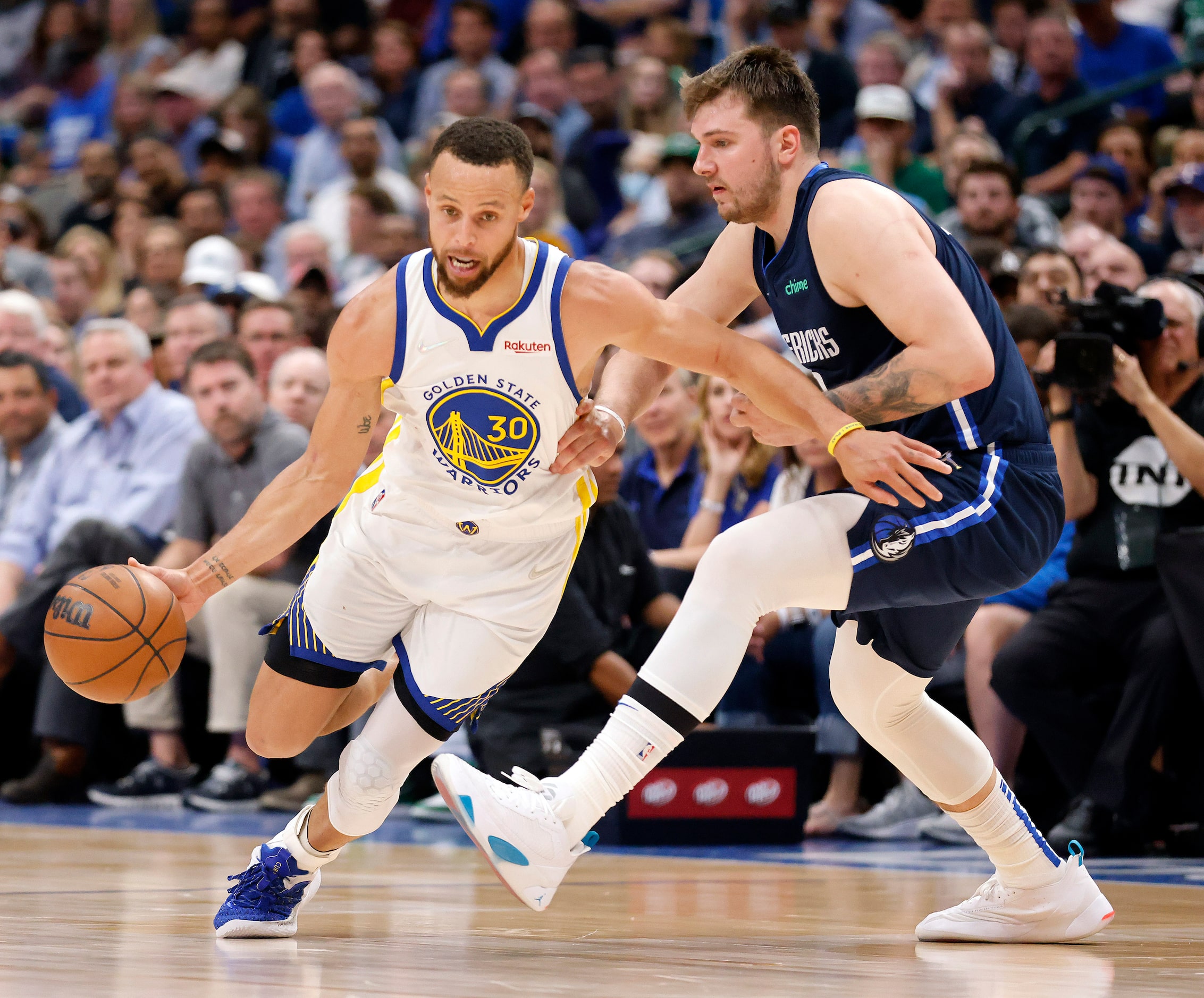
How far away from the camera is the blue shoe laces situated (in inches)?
152

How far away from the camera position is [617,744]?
3617mm

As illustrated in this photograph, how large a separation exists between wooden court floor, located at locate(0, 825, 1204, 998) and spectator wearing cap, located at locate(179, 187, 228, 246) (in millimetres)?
6821

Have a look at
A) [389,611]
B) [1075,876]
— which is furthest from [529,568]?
[1075,876]

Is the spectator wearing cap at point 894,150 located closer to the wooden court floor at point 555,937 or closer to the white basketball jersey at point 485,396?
the wooden court floor at point 555,937

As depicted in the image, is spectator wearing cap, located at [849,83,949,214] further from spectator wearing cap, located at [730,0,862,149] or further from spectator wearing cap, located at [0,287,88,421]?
spectator wearing cap, located at [0,287,88,421]

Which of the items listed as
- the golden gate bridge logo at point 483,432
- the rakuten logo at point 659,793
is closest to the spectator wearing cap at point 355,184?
the rakuten logo at point 659,793

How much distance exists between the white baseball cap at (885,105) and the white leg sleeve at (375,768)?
6.55 metres

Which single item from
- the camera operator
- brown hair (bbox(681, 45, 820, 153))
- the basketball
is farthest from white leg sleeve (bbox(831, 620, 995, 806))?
the camera operator

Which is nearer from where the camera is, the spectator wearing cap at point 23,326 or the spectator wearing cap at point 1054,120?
the spectator wearing cap at point 23,326

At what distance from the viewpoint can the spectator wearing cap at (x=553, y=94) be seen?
1205cm

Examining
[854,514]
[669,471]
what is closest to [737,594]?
[854,514]

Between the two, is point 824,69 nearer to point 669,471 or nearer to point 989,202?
point 989,202

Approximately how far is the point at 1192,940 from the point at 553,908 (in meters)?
1.67

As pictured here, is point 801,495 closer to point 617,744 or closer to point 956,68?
point 617,744
